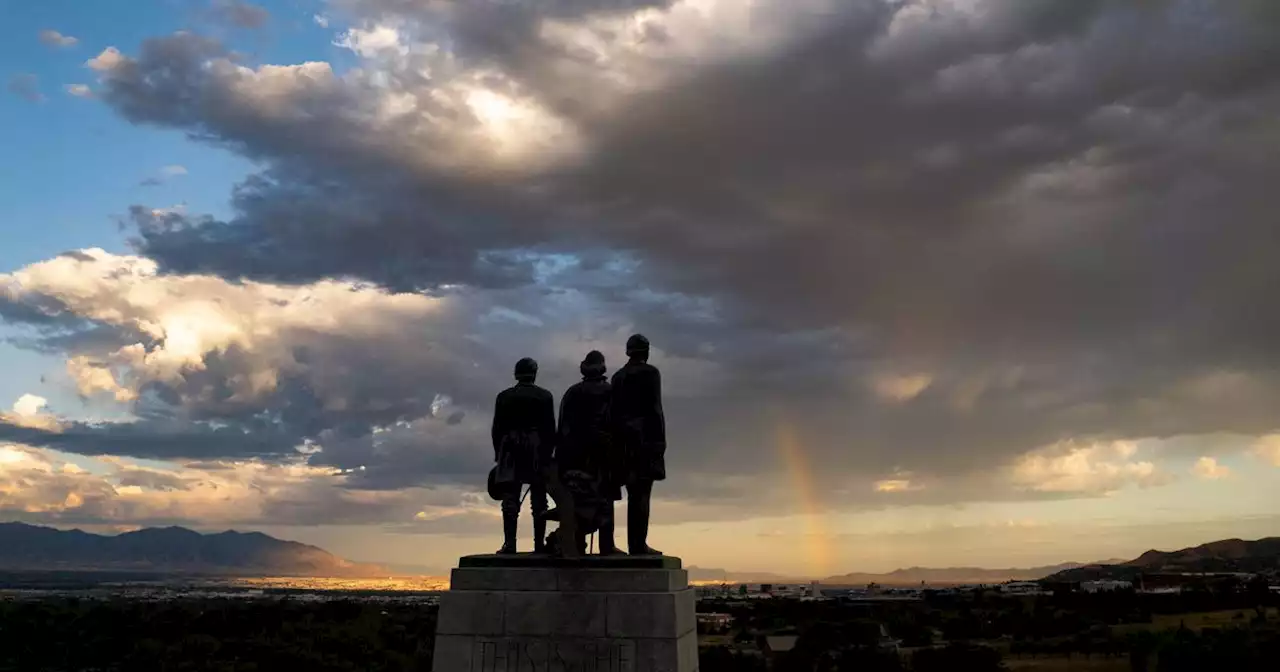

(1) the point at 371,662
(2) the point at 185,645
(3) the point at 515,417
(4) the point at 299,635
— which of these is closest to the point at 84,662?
(2) the point at 185,645

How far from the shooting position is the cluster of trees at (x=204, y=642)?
61.0m

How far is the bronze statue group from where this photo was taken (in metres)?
14.5

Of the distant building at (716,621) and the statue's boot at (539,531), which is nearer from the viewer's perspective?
the statue's boot at (539,531)

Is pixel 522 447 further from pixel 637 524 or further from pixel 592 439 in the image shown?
pixel 637 524

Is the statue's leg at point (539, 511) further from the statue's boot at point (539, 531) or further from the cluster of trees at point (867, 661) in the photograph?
the cluster of trees at point (867, 661)

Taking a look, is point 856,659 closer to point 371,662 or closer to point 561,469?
point 371,662

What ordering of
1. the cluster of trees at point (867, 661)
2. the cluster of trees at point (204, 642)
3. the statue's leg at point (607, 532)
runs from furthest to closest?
1. the cluster of trees at point (204, 642)
2. the cluster of trees at point (867, 661)
3. the statue's leg at point (607, 532)

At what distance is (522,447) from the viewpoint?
50.3 ft

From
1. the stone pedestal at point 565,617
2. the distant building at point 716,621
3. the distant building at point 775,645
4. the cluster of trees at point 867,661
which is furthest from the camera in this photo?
the distant building at point 716,621

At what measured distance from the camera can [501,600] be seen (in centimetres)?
1380

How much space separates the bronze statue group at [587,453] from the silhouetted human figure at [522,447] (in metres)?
0.02

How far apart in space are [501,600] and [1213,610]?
10221cm

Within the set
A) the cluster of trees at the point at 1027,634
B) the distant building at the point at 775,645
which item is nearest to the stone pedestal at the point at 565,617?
the cluster of trees at the point at 1027,634

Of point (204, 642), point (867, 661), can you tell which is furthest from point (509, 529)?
point (204, 642)
